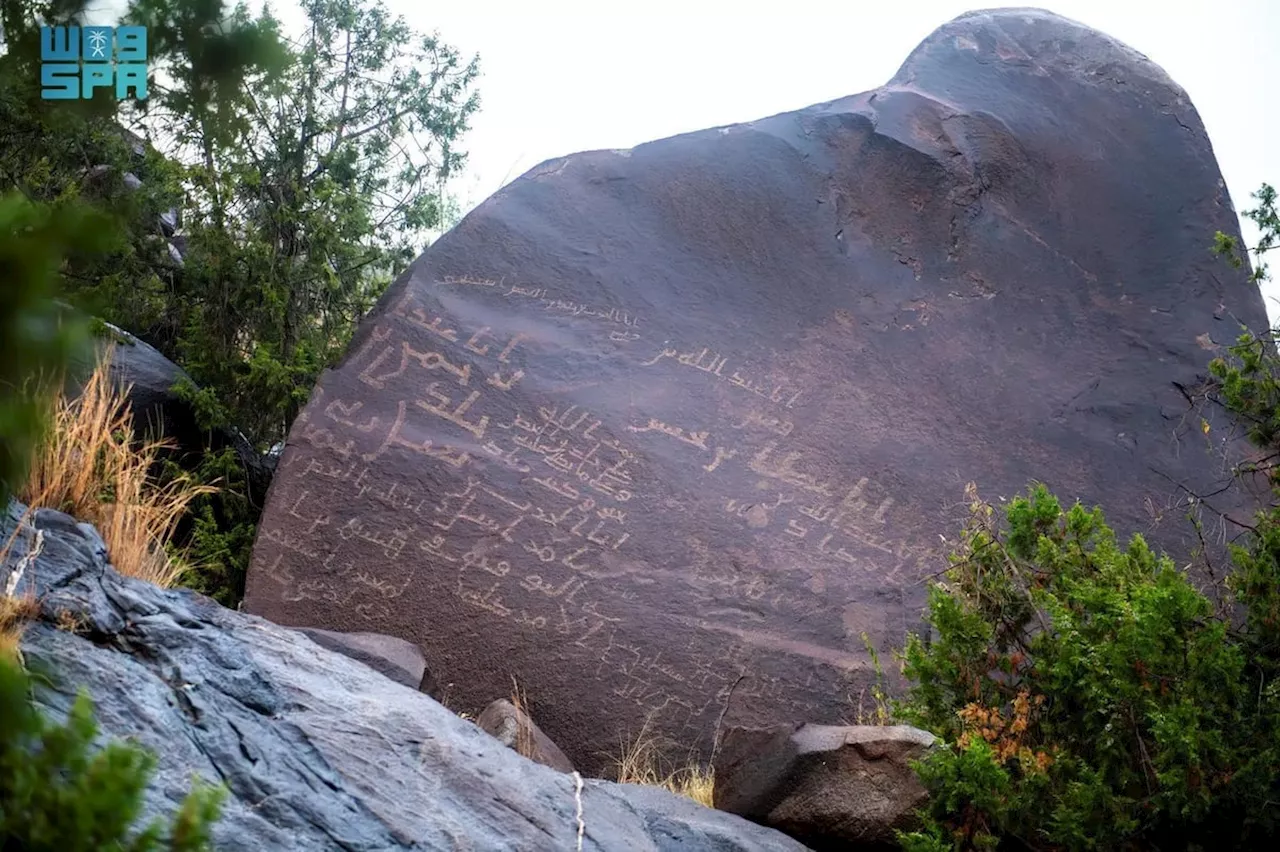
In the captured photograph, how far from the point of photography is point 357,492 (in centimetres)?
521

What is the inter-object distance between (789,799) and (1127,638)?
1.04 m

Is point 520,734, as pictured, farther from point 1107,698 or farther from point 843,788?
point 1107,698

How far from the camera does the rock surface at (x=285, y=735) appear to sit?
101 inches

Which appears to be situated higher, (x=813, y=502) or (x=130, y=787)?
(x=130, y=787)

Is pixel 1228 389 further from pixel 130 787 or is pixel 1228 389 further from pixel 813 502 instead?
pixel 130 787

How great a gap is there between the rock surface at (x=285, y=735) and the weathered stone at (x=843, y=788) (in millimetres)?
243

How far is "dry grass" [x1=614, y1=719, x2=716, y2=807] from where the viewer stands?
15.6ft

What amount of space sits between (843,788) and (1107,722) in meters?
0.75

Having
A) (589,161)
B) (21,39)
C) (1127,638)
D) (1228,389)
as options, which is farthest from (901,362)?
(21,39)

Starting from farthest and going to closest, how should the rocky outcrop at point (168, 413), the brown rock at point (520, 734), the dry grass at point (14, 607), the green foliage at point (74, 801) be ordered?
1. the rocky outcrop at point (168, 413)
2. the brown rock at point (520, 734)
3. the dry grass at point (14, 607)
4. the green foliage at point (74, 801)

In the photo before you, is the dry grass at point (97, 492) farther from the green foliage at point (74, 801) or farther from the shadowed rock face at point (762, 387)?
the green foliage at point (74, 801)

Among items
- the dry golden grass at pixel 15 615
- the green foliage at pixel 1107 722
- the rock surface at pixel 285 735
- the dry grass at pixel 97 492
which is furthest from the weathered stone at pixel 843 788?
the dry golden grass at pixel 15 615

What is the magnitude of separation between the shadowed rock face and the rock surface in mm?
1803

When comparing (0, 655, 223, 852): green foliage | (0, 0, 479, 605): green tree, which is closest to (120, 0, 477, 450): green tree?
(0, 0, 479, 605): green tree
